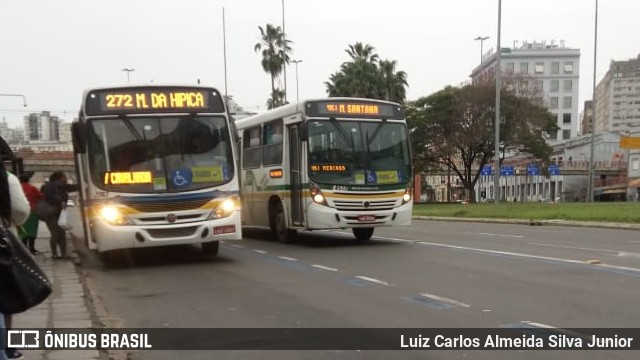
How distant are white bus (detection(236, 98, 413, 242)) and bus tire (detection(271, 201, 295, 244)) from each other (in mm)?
398

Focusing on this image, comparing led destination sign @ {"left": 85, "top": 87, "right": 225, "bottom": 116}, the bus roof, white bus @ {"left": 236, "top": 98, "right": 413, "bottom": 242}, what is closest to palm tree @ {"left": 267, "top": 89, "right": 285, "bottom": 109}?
the bus roof

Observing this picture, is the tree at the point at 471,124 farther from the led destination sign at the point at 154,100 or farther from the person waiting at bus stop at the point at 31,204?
the person waiting at bus stop at the point at 31,204

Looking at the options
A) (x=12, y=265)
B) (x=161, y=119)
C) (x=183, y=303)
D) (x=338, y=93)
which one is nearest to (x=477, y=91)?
(x=338, y=93)

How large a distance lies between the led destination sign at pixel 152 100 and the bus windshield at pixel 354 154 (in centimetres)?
295

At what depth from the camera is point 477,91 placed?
4809cm

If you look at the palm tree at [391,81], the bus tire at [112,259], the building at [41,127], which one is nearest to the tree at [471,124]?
the palm tree at [391,81]

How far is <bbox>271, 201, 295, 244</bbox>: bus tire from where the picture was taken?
15.5 metres

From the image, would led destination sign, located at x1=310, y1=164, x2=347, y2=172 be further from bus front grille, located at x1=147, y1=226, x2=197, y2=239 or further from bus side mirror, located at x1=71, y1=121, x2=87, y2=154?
bus side mirror, located at x1=71, y1=121, x2=87, y2=154

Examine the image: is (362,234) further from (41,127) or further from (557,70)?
(557,70)

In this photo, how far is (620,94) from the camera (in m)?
152

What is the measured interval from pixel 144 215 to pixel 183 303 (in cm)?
346

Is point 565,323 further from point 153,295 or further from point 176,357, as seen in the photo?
point 153,295

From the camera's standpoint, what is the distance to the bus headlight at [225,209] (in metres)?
11.6

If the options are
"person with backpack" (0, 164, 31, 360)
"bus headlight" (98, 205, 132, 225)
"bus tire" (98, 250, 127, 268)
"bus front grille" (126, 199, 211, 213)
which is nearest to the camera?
"person with backpack" (0, 164, 31, 360)
